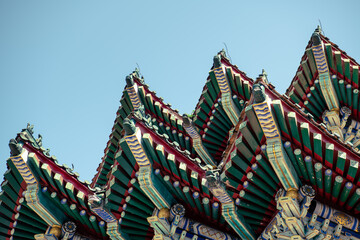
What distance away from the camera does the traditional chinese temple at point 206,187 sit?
651 inches

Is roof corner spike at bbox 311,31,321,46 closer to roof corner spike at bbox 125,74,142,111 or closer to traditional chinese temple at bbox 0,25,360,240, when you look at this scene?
traditional chinese temple at bbox 0,25,360,240

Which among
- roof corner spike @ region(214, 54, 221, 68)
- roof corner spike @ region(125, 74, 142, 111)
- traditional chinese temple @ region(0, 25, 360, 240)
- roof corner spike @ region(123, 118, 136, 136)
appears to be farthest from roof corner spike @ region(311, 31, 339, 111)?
roof corner spike @ region(123, 118, 136, 136)

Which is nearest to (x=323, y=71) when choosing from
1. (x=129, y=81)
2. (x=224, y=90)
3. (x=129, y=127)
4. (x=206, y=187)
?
(x=224, y=90)

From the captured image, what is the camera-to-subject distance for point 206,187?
58.4 feet

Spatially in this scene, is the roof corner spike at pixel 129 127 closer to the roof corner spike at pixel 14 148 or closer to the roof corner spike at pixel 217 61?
the roof corner spike at pixel 14 148

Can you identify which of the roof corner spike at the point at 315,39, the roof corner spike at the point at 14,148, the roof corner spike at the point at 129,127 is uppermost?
the roof corner spike at the point at 315,39

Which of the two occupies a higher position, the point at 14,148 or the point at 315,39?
the point at 315,39

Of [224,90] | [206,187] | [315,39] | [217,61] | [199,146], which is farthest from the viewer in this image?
[199,146]

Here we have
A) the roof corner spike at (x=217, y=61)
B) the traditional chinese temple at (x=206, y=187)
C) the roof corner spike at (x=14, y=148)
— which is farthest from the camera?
the roof corner spike at (x=217, y=61)

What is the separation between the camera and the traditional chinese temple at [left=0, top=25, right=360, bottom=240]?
16.5 metres

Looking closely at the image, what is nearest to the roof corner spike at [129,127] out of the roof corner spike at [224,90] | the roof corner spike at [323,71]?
the roof corner spike at [224,90]

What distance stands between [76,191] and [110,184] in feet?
4.59

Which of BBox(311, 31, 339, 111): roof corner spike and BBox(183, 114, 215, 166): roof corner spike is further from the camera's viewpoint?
BBox(183, 114, 215, 166): roof corner spike

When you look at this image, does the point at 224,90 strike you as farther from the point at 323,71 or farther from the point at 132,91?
the point at 132,91
